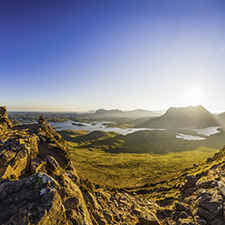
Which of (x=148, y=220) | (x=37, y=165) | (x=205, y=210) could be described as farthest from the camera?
(x=148, y=220)

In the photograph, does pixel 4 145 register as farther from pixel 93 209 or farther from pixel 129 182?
pixel 129 182

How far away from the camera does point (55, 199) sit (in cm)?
696

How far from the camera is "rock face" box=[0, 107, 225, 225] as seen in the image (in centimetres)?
647

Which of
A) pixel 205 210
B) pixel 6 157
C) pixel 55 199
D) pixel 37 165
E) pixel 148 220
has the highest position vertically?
pixel 6 157

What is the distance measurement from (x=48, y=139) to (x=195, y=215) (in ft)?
75.0

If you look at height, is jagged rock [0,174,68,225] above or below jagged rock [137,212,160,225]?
above

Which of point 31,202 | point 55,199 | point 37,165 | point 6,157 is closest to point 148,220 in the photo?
point 55,199

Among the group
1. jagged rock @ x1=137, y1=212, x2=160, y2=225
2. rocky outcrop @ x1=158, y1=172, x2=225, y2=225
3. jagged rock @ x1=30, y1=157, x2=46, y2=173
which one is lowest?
jagged rock @ x1=137, y1=212, x2=160, y2=225

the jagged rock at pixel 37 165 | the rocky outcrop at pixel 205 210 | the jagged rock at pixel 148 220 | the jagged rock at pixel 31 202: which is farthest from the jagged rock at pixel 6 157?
the rocky outcrop at pixel 205 210

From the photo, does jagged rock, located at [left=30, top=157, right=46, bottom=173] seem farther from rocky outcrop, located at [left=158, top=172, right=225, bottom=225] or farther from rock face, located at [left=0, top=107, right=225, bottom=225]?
rocky outcrop, located at [left=158, top=172, right=225, bottom=225]

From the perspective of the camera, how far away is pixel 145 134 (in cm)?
12150

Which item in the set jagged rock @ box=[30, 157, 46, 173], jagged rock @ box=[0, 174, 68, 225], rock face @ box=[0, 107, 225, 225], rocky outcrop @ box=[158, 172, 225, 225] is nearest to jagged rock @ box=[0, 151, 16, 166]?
rock face @ box=[0, 107, 225, 225]

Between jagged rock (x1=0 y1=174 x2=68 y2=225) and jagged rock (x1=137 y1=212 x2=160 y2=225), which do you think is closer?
jagged rock (x1=0 y1=174 x2=68 y2=225)

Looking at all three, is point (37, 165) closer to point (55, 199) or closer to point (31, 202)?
point (31, 202)
